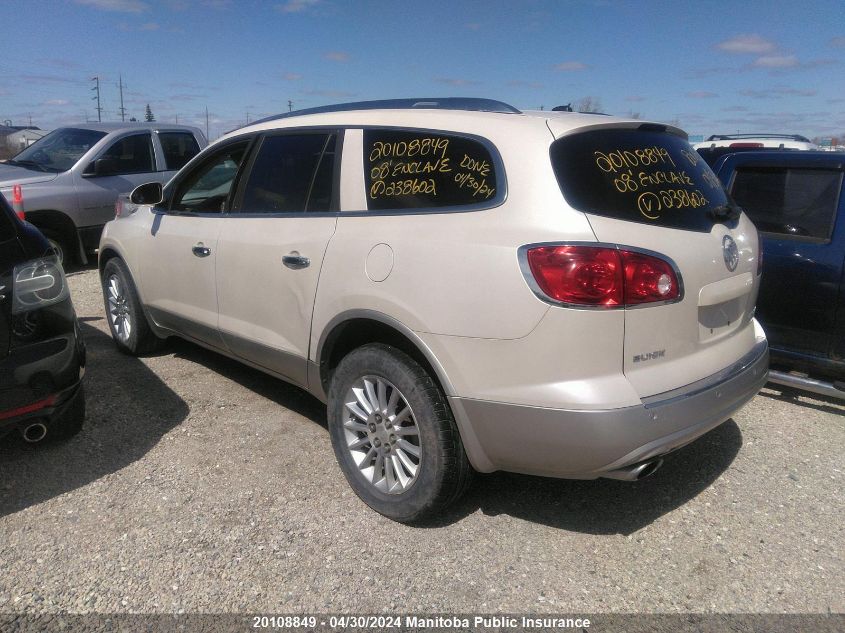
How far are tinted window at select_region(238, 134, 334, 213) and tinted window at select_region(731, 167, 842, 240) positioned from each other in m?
2.96

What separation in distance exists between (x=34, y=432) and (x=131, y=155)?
649 centimetres

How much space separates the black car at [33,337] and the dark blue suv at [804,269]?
4.04 m

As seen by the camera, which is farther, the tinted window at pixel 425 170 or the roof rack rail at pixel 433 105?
the roof rack rail at pixel 433 105

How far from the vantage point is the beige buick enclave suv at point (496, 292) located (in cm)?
237

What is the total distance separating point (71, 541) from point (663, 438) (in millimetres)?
2458

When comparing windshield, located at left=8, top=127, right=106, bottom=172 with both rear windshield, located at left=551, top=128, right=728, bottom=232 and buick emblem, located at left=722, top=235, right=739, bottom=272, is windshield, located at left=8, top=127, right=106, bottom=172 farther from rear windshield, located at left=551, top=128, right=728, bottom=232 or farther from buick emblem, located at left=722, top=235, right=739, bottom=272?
buick emblem, located at left=722, top=235, right=739, bottom=272

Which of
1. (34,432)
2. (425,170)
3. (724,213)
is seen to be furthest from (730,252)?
(34,432)

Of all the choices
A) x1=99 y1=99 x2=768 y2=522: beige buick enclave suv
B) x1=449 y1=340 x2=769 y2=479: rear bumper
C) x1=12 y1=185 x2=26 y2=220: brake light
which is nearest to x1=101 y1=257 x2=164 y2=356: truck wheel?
x1=99 y1=99 x2=768 y2=522: beige buick enclave suv

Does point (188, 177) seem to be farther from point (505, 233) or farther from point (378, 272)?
point (505, 233)

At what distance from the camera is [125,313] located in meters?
5.09

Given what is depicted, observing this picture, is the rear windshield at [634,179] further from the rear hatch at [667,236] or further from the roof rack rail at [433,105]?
the roof rack rail at [433,105]

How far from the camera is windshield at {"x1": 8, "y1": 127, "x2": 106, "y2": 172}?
860 cm

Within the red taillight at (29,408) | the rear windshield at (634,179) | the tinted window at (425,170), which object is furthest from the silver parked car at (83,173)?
the rear windshield at (634,179)

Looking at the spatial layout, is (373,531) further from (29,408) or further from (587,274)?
(29,408)
